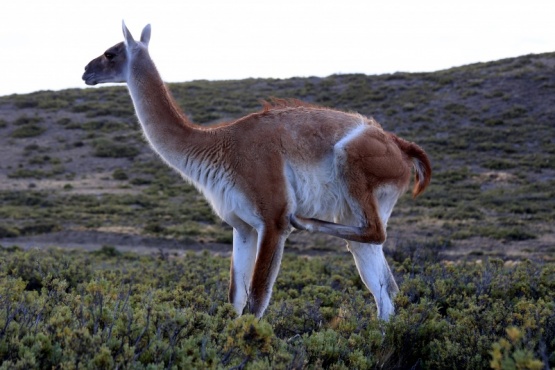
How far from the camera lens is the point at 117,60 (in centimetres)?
691

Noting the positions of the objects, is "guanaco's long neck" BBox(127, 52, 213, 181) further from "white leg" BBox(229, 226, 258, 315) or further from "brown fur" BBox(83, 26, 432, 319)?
"white leg" BBox(229, 226, 258, 315)

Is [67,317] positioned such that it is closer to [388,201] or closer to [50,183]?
[388,201]

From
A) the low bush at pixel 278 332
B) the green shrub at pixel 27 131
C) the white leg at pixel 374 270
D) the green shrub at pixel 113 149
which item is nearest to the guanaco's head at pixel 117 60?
the low bush at pixel 278 332

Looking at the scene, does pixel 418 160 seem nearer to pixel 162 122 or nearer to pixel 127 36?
pixel 162 122

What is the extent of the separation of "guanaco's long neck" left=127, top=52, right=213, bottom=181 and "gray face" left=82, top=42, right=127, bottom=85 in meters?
0.21

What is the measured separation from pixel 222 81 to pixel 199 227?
87.9 feet

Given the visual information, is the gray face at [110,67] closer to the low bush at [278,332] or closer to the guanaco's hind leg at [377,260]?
the low bush at [278,332]

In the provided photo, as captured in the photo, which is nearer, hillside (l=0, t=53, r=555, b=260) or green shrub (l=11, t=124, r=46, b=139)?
hillside (l=0, t=53, r=555, b=260)

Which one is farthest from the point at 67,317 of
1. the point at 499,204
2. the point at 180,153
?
the point at 499,204

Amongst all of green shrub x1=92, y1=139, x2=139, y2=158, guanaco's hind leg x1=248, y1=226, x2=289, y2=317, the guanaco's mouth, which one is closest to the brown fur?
guanaco's hind leg x1=248, y1=226, x2=289, y2=317

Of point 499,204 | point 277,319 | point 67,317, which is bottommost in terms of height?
point 499,204

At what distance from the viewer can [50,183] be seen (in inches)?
976

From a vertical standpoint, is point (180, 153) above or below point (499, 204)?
above

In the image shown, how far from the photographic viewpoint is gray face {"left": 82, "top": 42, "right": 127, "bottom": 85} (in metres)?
6.90
